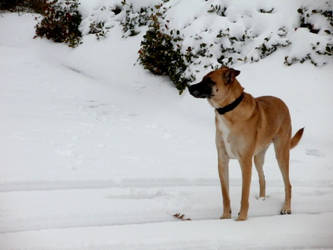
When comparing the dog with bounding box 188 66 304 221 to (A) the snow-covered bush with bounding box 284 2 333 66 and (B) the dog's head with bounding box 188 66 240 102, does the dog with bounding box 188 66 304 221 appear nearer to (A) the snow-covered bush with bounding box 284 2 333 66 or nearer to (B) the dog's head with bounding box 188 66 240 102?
(B) the dog's head with bounding box 188 66 240 102

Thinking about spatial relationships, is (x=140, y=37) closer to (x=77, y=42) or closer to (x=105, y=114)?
(x=77, y=42)

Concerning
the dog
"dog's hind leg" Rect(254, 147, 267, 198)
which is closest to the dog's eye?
the dog

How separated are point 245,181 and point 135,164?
5.51 feet

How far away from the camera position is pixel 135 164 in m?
4.54

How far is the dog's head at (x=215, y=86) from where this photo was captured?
3027 millimetres

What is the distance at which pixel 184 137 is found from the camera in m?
A: 5.64

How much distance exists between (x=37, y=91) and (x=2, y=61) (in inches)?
88.6

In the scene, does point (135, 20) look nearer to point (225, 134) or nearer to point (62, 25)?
point (62, 25)

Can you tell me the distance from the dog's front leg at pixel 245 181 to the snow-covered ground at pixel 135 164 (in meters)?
0.09

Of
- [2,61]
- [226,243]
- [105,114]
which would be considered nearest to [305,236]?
[226,243]

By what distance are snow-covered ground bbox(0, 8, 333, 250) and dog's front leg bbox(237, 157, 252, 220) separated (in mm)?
93

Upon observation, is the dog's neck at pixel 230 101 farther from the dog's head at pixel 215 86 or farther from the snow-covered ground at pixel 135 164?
the snow-covered ground at pixel 135 164

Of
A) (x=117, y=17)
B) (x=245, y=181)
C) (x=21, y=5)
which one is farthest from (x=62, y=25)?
(x=245, y=181)

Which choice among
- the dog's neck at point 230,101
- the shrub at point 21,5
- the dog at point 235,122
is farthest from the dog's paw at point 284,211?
the shrub at point 21,5
